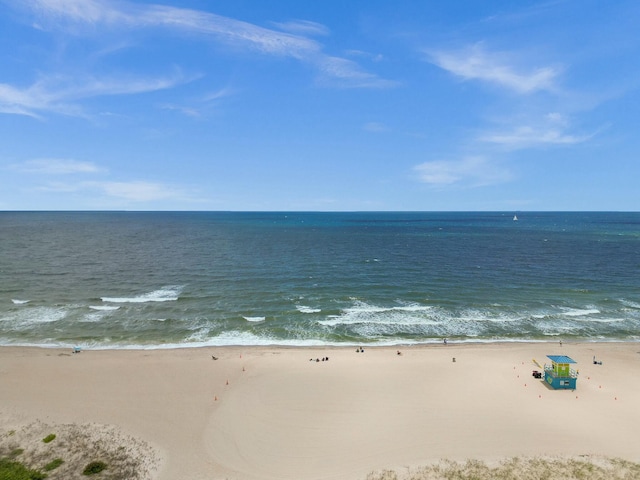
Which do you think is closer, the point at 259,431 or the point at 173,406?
the point at 259,431

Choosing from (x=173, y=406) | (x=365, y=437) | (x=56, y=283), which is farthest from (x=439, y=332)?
(x=56, y=283)

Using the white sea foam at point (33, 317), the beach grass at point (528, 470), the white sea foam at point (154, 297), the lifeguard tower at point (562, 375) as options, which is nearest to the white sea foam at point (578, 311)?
the lifeguard tower at point (562, 375)

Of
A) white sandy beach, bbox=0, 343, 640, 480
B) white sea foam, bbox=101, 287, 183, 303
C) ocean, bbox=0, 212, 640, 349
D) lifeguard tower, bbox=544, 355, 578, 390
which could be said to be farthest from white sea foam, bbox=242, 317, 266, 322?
lifeguard tower, bbox=544, 355, 578, 390

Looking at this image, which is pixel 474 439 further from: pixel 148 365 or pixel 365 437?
pixel 148 365

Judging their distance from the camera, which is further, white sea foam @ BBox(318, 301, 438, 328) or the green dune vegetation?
white sea foam @ BBox(318, 301, 438, 328)

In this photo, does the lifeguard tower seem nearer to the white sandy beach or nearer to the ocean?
the white sandy beach

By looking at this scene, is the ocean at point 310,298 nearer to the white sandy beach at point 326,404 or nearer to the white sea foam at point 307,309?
the white sea foam at point 307,309
